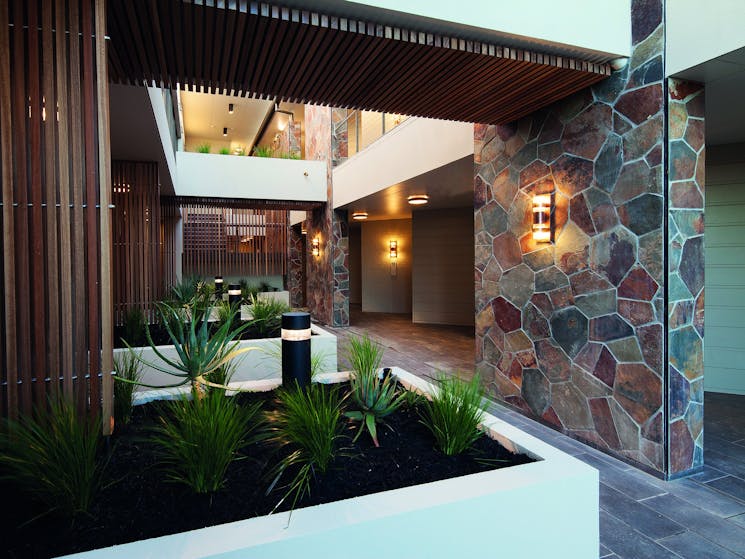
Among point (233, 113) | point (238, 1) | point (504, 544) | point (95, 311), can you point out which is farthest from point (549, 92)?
point (233, 113)

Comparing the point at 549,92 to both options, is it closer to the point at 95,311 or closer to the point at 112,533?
the point at 95,311

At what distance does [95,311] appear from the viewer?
85.9 inches

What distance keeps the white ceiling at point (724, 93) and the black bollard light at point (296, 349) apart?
113 inches

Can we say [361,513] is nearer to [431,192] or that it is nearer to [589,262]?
[589,262]

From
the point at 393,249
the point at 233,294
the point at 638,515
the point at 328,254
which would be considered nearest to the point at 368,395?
the point at 638,515

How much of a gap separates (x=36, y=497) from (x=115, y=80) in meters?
2.59

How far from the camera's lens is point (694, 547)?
222cm

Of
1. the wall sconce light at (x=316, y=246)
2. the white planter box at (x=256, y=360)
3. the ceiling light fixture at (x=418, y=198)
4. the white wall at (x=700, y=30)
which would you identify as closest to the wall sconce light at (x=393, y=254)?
the wall sconce light at (x=316, y=246)

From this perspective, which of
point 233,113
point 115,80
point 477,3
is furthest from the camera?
point 233,113

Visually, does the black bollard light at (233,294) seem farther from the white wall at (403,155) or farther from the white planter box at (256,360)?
the white wall at (403,155)

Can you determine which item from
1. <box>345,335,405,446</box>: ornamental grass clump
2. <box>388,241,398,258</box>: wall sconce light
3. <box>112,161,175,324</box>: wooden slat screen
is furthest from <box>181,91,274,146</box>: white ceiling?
<box>345,335,405,446</box>: ornamental grass clump

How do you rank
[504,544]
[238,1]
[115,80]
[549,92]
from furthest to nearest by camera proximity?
[549,92], [115,80], [238,1], [504,544]

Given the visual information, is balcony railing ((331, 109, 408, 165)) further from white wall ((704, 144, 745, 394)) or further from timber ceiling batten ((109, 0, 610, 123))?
white wall ((704, 144, 745, 394))

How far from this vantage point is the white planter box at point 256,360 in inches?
171
